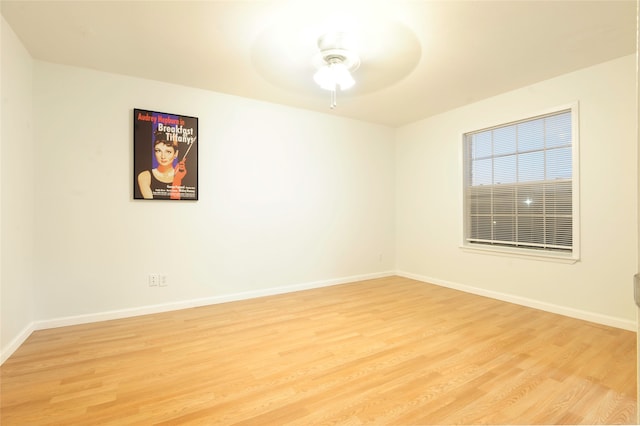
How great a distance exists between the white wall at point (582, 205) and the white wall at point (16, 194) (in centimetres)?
505

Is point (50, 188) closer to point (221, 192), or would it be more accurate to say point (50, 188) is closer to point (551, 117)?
point (221, 192)

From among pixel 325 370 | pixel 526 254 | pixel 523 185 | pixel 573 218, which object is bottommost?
pixel 325 370

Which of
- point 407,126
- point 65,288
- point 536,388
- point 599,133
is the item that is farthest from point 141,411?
point 407,126

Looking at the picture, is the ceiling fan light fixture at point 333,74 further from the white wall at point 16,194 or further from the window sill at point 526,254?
the window sill at point 526,254

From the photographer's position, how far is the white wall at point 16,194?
235 cm

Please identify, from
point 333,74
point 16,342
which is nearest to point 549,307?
point 333,74

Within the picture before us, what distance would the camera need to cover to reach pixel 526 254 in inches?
143

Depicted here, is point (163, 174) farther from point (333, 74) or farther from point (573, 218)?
point (573, 218)

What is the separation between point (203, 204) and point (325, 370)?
252cm

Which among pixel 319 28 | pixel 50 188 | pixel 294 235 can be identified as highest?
pixel 319 28

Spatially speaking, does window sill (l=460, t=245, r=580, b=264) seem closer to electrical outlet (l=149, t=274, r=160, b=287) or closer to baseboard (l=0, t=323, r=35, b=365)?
electrical outlet (l=149, t=274, r=160, b=287)

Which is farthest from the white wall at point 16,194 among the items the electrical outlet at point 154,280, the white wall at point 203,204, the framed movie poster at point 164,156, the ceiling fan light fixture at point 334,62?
the ceiling fan light fixture at point 334,62

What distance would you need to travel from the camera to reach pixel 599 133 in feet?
10.1

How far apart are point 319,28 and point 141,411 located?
9.83ft
